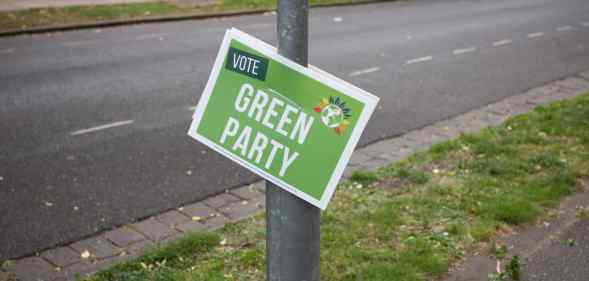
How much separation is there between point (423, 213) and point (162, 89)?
18.0ft

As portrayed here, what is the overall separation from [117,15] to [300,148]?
14800 mm

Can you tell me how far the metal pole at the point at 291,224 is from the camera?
255 cm

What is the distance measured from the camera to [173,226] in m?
5.31

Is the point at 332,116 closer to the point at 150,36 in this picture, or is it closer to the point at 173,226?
the point at 173,226

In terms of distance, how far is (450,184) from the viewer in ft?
18.7

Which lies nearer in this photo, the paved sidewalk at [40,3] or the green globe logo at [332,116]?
the green globe logo at [332,116]

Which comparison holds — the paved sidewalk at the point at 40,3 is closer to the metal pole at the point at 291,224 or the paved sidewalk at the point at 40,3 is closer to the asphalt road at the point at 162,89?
the asphalt road at the point at 162,89

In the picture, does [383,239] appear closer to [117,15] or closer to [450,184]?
[450,184]

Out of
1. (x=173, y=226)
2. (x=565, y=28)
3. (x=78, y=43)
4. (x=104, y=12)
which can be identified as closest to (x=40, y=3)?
(x=104, y=12)

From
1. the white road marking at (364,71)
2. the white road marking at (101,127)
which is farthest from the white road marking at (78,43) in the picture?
the white road marking at (101,127)

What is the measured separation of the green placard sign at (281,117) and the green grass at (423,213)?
65.2 inches

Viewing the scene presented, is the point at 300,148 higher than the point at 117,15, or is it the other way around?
the point at 300,148

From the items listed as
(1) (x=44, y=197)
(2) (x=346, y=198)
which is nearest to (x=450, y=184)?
(2) (x=346, y=198)

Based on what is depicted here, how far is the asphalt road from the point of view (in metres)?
5.92
